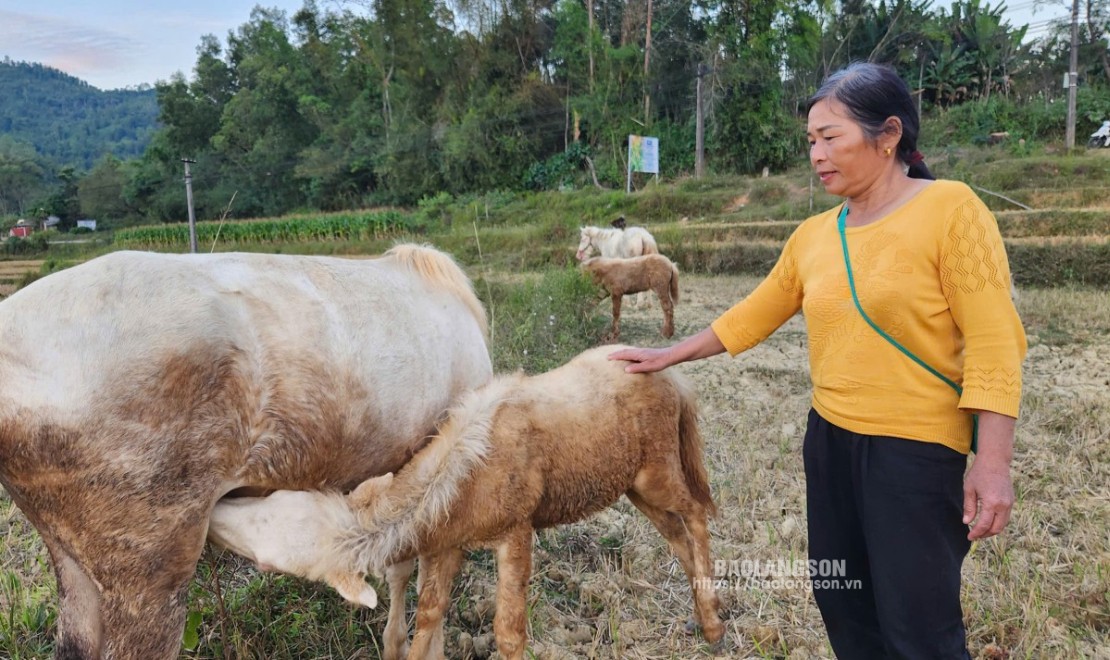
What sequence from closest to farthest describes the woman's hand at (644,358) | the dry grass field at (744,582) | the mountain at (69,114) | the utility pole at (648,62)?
the woman's hand at (644,358) < the dry grass field at (744,582) < the utility pole at (648,62) < the mountain at (69,114)

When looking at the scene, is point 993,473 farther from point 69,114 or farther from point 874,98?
point 69,114

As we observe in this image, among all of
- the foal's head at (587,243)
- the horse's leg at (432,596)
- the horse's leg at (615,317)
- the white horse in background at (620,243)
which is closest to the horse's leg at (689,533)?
the horse's leg at (432,596)

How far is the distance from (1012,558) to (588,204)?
23383 millimetres

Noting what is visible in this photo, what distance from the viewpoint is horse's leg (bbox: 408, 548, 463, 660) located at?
254cm

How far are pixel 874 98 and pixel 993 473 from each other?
1.08 meters

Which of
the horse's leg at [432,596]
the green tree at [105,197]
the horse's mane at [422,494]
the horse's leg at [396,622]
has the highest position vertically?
the green tree at [105,197]

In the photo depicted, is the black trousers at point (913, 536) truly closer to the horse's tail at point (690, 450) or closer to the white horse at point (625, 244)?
the horse's tail at point (690, 450)

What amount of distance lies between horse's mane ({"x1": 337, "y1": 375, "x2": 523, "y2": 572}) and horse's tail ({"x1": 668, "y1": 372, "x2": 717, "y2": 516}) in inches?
45.0

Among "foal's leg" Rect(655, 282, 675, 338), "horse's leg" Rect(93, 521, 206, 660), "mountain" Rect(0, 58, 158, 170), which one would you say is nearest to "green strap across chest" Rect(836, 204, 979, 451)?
"horse's leg" Rect(93, 521, 206, 660)

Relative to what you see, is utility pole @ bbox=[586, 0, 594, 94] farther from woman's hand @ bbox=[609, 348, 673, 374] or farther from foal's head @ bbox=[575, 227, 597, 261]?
woman's hand @ bbox=[609, 348, 673, 374]

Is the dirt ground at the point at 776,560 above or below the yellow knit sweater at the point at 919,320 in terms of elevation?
below

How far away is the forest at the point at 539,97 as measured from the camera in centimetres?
3025

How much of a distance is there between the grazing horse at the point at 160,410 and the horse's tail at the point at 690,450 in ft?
5.01

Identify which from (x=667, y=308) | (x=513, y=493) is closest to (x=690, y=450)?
(x=513, y=493)
